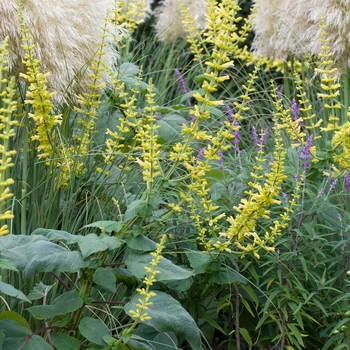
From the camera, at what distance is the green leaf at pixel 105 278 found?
2.03 meters

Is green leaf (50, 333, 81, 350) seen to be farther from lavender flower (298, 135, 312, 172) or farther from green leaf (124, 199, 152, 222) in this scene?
lavender flower (298, 135, 312, 172)

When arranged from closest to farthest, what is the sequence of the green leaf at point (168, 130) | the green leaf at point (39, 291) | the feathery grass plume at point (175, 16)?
1. the green leaf at point (39, 291)
2. the green leaf at point (168, 130)
3. the feathery grass plume at point (175, 16)

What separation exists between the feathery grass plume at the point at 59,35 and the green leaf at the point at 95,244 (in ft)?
3.21

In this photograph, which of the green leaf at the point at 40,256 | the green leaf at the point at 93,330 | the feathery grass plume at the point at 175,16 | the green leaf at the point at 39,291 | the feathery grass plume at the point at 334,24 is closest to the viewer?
the green leaf at the point at 40,256

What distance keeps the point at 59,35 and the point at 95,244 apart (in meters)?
1.13

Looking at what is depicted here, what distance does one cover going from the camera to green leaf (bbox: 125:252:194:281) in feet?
6.58

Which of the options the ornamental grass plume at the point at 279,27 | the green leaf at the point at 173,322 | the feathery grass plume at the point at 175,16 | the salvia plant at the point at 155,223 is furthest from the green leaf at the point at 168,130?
the feathery grass plume at the point at 175,16

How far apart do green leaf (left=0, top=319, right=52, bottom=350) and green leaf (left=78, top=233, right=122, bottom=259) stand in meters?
0.31

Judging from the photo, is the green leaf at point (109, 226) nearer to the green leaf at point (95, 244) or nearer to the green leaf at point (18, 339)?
the green leaf at point (95, 244)

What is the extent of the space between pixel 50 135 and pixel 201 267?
0.88 m

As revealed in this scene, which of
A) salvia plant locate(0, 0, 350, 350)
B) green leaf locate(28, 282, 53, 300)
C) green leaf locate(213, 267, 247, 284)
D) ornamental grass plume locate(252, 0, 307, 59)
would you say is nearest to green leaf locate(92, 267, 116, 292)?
salvia plant locate(0, 0, 350, 350)

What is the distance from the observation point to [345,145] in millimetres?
2434

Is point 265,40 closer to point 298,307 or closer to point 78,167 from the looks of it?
point 78,167

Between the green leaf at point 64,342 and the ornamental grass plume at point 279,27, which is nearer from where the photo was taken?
the green leaf at point 64,342
